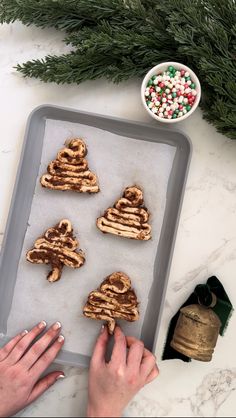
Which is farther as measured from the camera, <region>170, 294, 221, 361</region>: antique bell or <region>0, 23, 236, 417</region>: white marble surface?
<region>0, 23, 236, 417</region>: white marble surface

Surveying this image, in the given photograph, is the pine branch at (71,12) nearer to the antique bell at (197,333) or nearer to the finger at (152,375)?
the antique bell at (197,333)

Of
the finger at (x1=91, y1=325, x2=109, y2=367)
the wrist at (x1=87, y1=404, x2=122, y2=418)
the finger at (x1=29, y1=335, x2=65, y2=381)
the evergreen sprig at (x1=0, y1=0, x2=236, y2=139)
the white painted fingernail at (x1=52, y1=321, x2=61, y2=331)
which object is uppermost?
the evergreen sprig at (x1=0, y1=0, x2=236, y2=139)

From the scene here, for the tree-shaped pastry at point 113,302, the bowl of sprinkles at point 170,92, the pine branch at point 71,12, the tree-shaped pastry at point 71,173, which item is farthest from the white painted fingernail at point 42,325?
the pine branch at point 71,12

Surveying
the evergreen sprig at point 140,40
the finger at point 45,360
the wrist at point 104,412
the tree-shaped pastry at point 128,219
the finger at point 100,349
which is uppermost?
the evergreen sprig at point 140,40

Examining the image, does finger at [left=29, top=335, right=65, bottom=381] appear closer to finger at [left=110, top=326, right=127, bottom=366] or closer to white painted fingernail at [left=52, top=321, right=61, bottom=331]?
white painted fingernail at [left=52, top=321, right=61, bottom=331]

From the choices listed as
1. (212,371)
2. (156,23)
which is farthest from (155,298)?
(156,23)

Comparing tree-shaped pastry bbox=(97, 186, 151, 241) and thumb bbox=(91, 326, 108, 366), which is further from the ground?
tree-shaped pastry bbox=(97, 186, 151, 241)

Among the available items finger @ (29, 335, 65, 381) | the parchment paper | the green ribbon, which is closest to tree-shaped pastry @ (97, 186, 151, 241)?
the parchment paper
